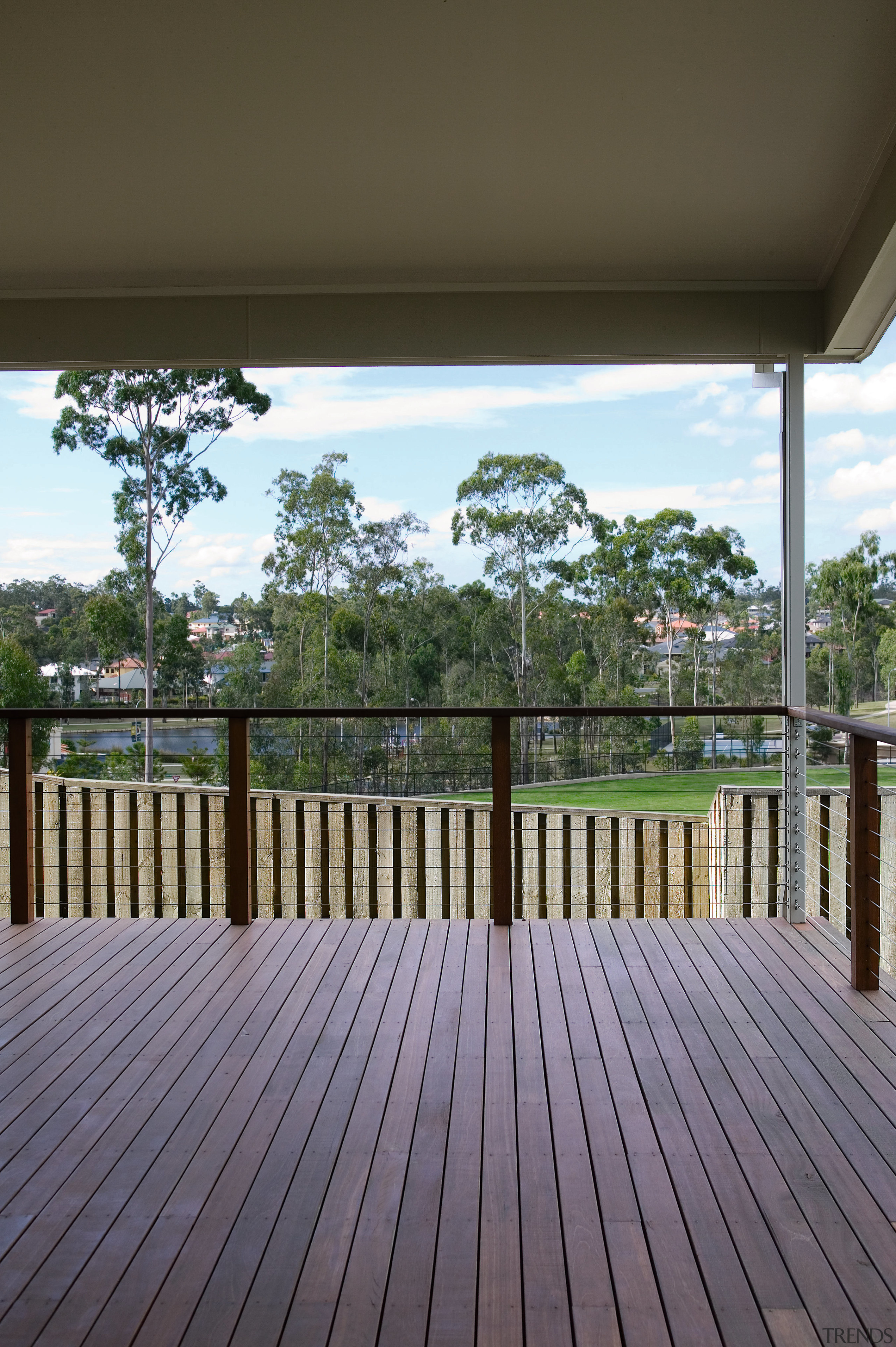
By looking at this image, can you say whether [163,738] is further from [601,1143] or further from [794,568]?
[601,1143]

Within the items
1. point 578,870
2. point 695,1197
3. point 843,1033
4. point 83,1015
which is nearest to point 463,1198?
point 695,1197

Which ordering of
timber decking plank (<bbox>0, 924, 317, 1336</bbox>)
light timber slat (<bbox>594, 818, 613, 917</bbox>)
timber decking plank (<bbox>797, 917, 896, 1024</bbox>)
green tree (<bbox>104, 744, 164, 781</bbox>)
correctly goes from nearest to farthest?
1. timber decking plank (<bbox>0, 924, 317, 1336</bbox>)
2. timber decking plank (<bbox>797, 917, 896, 1024</bbox>)
3. light timber slat (<bbox>594, 818, 613, 917</bbox>)
4. green tree (<bbox>104, 744, 164, 781</bbox>)

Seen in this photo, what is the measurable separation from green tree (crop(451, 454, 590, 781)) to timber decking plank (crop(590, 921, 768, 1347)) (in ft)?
8.42

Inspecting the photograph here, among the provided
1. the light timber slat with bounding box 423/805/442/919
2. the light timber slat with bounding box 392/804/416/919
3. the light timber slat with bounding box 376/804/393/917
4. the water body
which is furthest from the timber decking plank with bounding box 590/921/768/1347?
the water body

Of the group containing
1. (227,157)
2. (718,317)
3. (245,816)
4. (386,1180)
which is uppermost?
(227,157)

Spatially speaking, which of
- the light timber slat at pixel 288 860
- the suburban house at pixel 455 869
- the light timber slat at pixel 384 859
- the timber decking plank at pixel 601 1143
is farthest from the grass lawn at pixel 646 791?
the timber decking plank at pixel 601 1143

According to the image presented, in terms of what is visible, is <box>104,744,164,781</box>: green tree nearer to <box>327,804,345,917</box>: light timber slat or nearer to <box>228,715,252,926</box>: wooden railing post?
<box>327,804,345,917</box>: light timber slat

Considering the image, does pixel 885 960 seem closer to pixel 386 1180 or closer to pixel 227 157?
pixel 386 1180

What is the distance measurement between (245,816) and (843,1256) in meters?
2.68

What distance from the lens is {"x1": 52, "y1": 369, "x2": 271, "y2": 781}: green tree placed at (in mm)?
5387

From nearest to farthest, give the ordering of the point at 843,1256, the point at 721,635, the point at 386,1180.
A: the point at 843,1256 → the point at 386,1180 → the point at 721,635

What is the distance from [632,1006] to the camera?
289cm

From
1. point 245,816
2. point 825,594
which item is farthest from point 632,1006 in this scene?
point 825,594

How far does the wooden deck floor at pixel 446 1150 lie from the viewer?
1563mm
